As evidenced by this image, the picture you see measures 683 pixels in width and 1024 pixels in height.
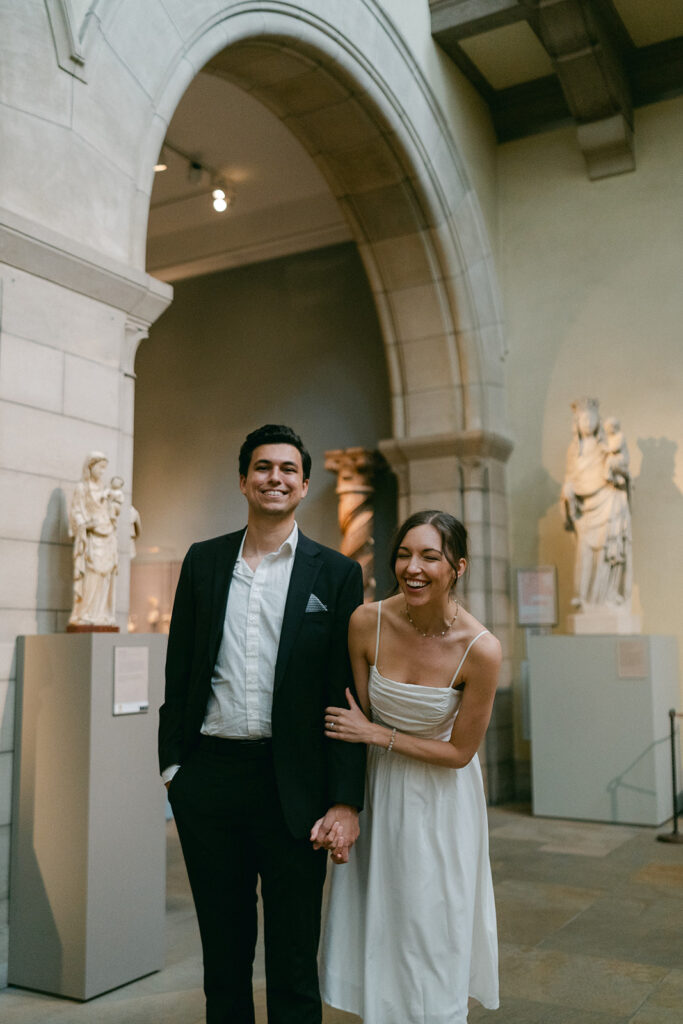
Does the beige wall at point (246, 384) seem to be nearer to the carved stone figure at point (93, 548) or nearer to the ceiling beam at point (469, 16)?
the ceiling beam at point (469, 16)

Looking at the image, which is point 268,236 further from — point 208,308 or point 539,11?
point 539,11

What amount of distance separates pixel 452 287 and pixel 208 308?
331 cm

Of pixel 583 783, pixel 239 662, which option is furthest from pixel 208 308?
pixel 239 662

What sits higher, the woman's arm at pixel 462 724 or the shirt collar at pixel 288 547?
the shirt collar at pixel 288 547

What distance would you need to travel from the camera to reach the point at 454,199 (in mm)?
7590

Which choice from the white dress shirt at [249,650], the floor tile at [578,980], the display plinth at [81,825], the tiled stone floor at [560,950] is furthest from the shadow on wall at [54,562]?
the floor tile at [578,980]

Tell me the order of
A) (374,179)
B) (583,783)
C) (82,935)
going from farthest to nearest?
(374,179) < (583,783) < (82,935)

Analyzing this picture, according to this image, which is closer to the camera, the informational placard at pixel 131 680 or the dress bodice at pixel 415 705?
the dress bodice at pixel 415 705

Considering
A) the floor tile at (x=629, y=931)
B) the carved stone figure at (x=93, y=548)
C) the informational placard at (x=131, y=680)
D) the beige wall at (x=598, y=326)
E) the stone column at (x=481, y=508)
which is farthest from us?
the stone column at (x=481, y=508)

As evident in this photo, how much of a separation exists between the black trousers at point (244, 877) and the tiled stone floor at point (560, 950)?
3.47 ft

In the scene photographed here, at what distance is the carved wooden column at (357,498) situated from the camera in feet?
28.0

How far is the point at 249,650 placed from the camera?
87.4 inches

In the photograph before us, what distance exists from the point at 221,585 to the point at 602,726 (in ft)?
16.8

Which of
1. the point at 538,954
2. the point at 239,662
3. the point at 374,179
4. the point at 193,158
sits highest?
the point at 193,158
